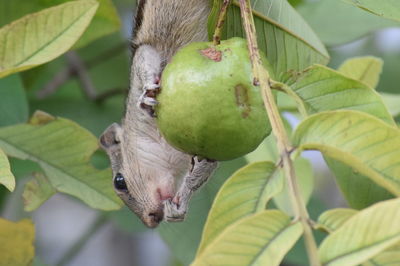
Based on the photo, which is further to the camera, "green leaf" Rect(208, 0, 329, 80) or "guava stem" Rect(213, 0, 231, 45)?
"green leaf" Rect(208, 0, 329, 80)

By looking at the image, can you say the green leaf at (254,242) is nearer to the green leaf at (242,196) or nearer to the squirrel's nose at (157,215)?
the green leaf at (242,196)

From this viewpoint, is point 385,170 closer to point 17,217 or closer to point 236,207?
point 236,207

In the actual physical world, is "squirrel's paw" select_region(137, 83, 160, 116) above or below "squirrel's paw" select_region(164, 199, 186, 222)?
above

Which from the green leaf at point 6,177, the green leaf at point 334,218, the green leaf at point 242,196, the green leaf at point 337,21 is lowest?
the green leaf at point 337,21

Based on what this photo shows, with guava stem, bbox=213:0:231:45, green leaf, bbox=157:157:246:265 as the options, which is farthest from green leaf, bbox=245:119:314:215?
guava stem, bbox=213:0:231:45

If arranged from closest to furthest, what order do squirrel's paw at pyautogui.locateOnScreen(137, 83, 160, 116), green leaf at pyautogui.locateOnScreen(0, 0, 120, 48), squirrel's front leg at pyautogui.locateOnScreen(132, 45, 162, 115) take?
squirrel's paw at pyautogui.locateOnScreen(137, 83, 160, 116), squirrel's front leg at pyautogui.locateOnScreen(132, 45, 162, 115), green leaf at pyautogui.locateOnScreen(0, 0, 120, 48)

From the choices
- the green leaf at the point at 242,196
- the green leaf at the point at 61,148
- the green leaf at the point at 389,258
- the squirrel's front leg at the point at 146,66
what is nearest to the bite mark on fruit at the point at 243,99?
the green leaf at the point at 242,196

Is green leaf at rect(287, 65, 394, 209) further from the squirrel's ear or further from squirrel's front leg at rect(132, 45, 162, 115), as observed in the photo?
the squirrel's ear
